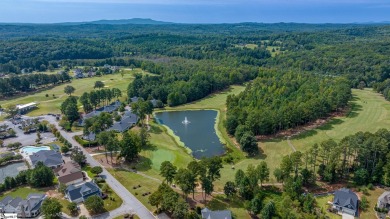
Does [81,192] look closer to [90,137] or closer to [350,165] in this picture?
[90,137]

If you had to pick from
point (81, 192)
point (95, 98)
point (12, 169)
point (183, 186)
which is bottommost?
point (12, 169)

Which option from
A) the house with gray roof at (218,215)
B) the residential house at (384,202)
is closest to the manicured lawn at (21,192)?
the house with gray roof at (218,215)

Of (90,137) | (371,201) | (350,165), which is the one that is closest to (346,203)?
(371,201)

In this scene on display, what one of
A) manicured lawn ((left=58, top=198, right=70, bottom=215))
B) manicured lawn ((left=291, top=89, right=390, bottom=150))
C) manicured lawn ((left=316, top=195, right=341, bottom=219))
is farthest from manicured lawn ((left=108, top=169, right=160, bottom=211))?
manicured lawn ((left=291, top=89, right=390, bottom=150))

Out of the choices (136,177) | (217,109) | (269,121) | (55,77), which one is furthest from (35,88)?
(269,121)

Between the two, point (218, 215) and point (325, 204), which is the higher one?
point (218, 215)

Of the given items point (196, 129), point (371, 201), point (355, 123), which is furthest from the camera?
point (196, 129)

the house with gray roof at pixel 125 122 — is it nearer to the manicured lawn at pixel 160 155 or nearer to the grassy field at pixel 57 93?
the manicured lawn at pixel 160 155
